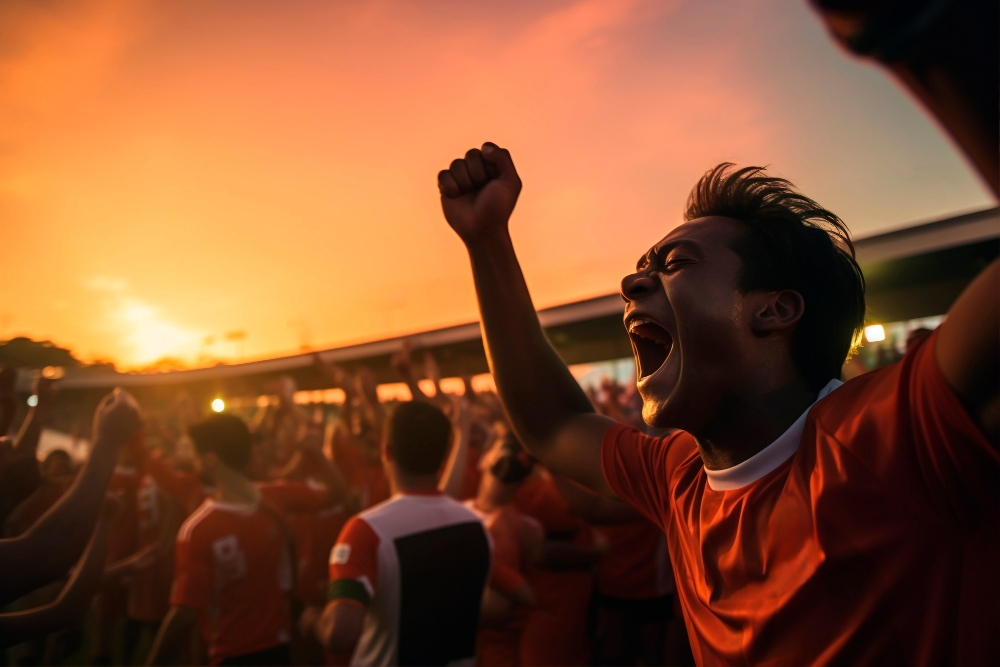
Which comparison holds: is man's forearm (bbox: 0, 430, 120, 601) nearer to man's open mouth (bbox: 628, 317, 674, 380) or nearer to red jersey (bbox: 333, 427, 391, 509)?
man's open mouth (bbox: 628, 317, 674, 380)

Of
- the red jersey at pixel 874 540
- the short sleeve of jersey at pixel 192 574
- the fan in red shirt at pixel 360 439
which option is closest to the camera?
the red jersey at pixel 874 540

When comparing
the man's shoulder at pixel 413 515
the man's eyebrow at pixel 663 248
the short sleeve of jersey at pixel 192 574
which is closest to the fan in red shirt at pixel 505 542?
the man's shoulder at pixel 413 515

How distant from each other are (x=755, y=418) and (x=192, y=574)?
3.72 meters

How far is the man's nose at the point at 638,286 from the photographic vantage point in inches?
57.9

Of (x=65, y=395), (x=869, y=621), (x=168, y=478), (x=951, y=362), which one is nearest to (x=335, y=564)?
(x=869, y=621)

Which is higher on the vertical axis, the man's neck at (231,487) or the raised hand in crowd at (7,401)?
the raised hand in crowd at (7,401)

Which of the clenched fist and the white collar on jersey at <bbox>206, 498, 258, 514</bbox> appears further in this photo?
the white collar on jersey at <bbox>206, 498, 258, 514</bbox>

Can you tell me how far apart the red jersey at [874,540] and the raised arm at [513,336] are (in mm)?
621

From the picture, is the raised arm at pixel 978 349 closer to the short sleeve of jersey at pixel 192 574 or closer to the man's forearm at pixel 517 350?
the man's forearm at pixel 517 350

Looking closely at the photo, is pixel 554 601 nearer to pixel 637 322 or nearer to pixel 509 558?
pixel 509 558

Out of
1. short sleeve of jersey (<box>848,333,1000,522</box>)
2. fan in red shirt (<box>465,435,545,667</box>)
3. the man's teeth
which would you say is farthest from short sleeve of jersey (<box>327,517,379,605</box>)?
short sleeve of jersey (<box>848,333,1000,522</box>)

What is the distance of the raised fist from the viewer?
2496 mm

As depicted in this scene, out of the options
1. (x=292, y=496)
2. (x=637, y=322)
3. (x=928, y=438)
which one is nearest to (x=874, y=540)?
(x=928, y=438)

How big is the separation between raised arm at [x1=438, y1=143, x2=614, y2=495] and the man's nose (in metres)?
0.37
